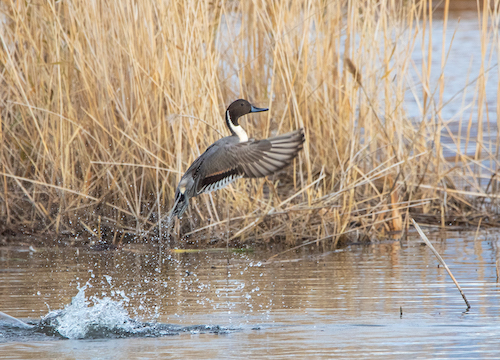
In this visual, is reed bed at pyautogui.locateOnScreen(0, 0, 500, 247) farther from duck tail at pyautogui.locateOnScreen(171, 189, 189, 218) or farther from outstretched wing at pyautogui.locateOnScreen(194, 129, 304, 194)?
outstretched wing at pyautogui.locateOnScreen(194, 129, 304, 194)

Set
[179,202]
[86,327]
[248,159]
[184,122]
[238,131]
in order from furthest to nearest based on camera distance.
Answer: [184,122] < [179,202] < [238,131] < [248,159] < [86,327]

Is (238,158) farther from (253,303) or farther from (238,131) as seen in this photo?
(253,303)

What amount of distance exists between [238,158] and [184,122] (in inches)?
60.4

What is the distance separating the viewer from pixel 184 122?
5.67 meters

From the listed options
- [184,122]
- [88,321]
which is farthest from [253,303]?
[184,122]

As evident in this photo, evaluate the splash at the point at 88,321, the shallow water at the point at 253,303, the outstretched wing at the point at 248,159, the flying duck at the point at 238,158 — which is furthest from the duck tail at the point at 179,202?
the splash at the point at 88,321

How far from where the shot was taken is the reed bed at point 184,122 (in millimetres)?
5660

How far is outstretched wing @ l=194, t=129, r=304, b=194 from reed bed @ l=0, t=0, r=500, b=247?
112 centimetres

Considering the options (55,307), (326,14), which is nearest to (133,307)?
(55,307)

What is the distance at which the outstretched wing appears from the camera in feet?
13.2

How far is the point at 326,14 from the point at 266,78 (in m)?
0.79

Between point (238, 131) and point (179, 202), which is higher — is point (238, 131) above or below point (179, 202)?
above

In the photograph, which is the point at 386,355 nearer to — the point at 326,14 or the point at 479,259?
the point at 479,259

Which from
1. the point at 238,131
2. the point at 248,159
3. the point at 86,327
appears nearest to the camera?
the point at 86,327
